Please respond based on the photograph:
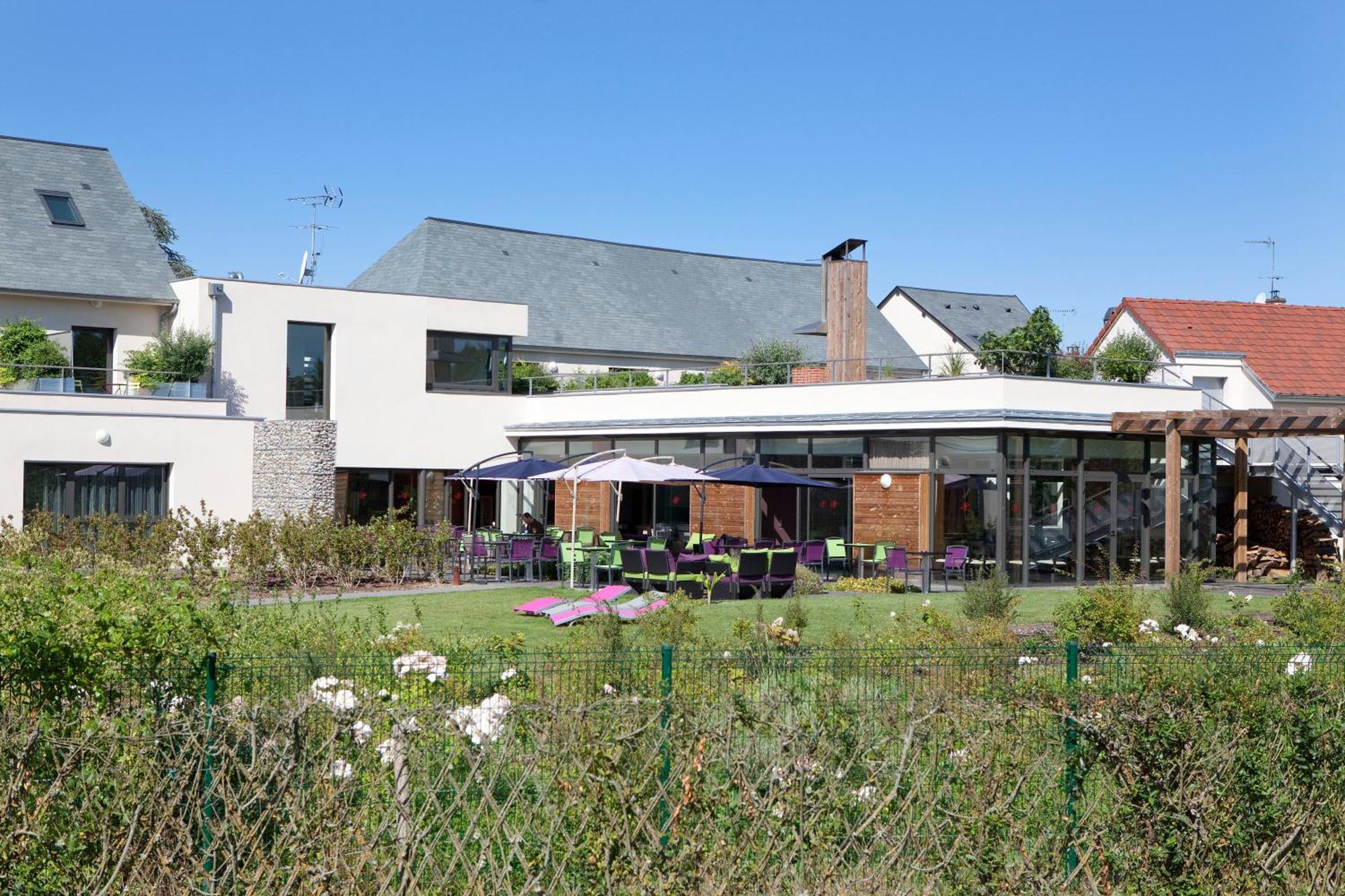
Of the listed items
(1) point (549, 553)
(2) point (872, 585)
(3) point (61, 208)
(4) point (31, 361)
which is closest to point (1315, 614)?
(2) point (872, 585)

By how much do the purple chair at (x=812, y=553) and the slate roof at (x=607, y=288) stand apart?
526 inches

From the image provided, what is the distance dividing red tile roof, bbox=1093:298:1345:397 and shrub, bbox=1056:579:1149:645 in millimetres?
21572

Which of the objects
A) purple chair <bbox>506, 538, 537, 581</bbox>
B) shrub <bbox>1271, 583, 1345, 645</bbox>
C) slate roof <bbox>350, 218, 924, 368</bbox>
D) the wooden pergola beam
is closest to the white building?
the wooden pergola beam

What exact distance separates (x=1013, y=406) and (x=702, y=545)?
536 cm

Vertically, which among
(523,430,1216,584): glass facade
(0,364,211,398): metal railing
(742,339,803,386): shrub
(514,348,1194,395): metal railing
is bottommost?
(523,430,1216,584): glass facade

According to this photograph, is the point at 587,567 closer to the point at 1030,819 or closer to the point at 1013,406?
the point at 1013,406

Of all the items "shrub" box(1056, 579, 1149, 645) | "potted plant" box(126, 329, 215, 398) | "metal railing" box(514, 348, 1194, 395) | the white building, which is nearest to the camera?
"shrub" box(1056, 579, 1149, 645)

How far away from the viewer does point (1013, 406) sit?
75.8ft

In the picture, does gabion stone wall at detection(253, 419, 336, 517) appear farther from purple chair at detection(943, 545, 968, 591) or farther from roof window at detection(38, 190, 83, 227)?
purple chair at detection(943, 545, 968, 591)

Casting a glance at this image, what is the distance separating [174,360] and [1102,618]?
17.9 meters

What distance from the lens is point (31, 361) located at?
2553 cm

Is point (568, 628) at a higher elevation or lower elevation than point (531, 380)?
lower

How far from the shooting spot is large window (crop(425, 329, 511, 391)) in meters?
29.1

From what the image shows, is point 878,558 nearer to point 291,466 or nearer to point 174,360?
point 291,466
